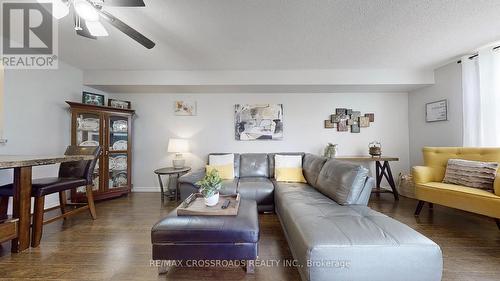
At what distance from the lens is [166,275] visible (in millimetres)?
1479

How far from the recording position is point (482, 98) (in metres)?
2.62

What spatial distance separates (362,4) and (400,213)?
2.66 metres

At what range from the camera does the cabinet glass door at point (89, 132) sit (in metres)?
3.14

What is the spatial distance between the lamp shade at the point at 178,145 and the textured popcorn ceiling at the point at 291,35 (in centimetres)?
127

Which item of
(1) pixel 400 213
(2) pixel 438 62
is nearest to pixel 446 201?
(1) pixel 400 213

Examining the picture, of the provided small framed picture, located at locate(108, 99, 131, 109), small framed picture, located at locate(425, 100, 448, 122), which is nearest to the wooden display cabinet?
small framed picture, located at locate(108, 99, 131, 109)

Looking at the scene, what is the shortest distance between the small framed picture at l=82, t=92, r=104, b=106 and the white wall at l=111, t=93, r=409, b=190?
0.33 meters

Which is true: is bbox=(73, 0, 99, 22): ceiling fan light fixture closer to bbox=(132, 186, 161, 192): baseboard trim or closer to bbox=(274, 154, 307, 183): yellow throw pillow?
bbox=(274, 154, 307, 183): yellow throw pillow

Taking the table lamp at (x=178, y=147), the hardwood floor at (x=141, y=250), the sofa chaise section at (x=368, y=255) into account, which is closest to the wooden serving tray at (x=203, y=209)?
the hardwood floor at (x=141, y=250)

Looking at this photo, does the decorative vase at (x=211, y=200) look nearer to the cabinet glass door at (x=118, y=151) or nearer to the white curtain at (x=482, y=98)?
the cabinet glass door at (x=118, y=151)

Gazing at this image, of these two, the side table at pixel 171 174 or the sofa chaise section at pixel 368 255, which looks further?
the side table at pixel 171 174

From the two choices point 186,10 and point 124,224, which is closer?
point 186,10

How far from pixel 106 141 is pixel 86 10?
2465 millimetres

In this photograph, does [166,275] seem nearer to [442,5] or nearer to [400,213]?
[400,213]
